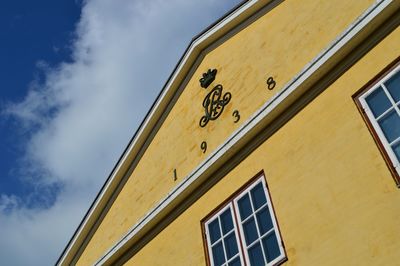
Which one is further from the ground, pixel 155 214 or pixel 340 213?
pixel 155 214

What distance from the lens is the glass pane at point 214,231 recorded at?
9.41 m

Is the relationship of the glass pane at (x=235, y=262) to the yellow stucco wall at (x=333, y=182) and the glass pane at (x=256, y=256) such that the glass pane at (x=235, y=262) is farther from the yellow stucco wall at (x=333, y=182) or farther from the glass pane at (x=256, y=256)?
the yellow stucco wall at (x=333, y=182)

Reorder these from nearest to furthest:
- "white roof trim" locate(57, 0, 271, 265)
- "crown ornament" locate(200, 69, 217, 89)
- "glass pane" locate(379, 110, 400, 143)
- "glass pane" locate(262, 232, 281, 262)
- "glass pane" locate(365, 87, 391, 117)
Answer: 1. "glass pane" locate(379, 110, 400, 143)
2. "glass pane" locate(365, 87, 391, 117)
3. "glass pane" locate(262, 232, 281, 262)
4. "white roof trim" locate(57, 0, 271, 265)
5. "crown ornament" locate(200, 69, 217, 89)

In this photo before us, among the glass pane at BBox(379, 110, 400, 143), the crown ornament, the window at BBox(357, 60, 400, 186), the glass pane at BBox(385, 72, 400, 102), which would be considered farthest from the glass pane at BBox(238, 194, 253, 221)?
the crown ornament

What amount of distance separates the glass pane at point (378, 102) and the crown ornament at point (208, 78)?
453 cm

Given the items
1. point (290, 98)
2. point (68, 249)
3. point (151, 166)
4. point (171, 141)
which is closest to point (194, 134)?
point (171, 141)

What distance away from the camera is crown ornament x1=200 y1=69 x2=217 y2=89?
461 inches

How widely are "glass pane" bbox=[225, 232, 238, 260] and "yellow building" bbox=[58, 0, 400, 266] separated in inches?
0.9

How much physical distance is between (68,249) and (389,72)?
10.4 meters

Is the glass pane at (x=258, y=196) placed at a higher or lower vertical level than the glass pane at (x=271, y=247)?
higher

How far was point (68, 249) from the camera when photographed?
14680mm

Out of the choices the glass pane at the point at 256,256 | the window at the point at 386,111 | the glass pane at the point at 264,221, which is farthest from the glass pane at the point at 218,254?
the window at the point at 386,111

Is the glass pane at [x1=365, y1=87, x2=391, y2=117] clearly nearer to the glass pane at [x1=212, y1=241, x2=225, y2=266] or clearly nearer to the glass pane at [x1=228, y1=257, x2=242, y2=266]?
the glass pane at [x1=228, y1=257, x2=242, y2=266]

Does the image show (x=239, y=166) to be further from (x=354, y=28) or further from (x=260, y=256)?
(x=354, y=28)
